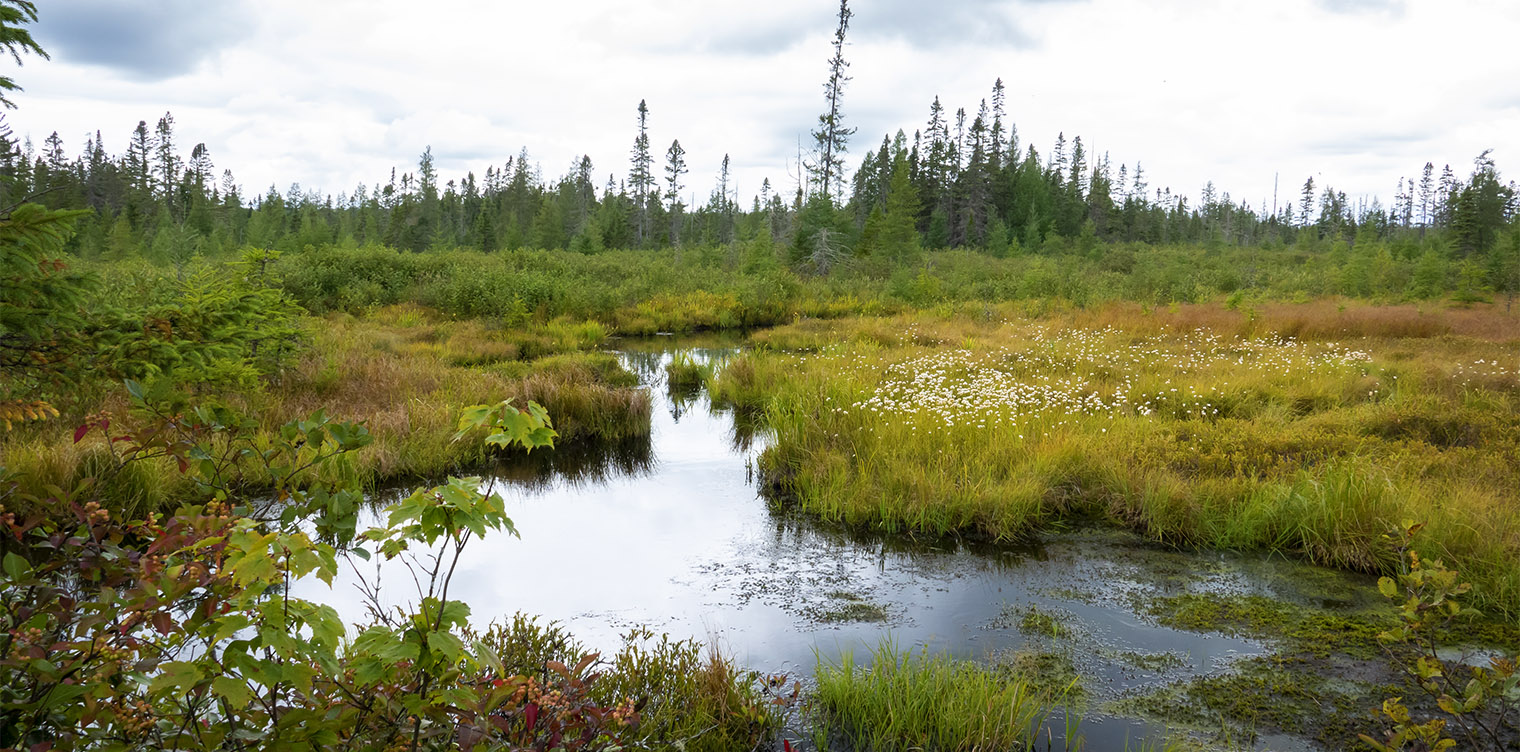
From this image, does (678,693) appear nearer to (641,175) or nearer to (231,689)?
(231,689)

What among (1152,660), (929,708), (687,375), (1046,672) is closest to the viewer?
(929,708)

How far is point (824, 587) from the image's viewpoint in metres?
6.05

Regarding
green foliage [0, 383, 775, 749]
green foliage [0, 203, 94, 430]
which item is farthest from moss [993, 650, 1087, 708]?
green foliage [0, 203, 94, 430]

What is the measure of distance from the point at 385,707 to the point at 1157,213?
7559cm

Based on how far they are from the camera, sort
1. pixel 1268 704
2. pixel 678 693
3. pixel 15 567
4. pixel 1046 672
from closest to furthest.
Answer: pixel 15 567
pixel 678 693
pixel 1268 704
pixel 1046 672

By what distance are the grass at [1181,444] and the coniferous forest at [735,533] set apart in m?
0.05

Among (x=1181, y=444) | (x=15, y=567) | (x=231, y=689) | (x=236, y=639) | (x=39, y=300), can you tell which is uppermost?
(x=39, y=300)

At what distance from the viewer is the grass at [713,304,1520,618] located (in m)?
6.36

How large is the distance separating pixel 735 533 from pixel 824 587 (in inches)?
58.2

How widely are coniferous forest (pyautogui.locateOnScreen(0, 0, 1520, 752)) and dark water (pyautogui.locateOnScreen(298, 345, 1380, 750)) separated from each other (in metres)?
0.04

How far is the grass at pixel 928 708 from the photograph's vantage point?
3846 mm

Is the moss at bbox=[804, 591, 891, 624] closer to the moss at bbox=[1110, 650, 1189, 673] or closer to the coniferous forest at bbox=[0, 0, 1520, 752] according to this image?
the coniferous forest at bbox=[0, 0, 1520, 752]

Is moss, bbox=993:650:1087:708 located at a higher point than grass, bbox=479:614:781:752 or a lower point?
lower

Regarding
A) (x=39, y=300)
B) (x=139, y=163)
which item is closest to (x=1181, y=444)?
(x=39, y=300)
